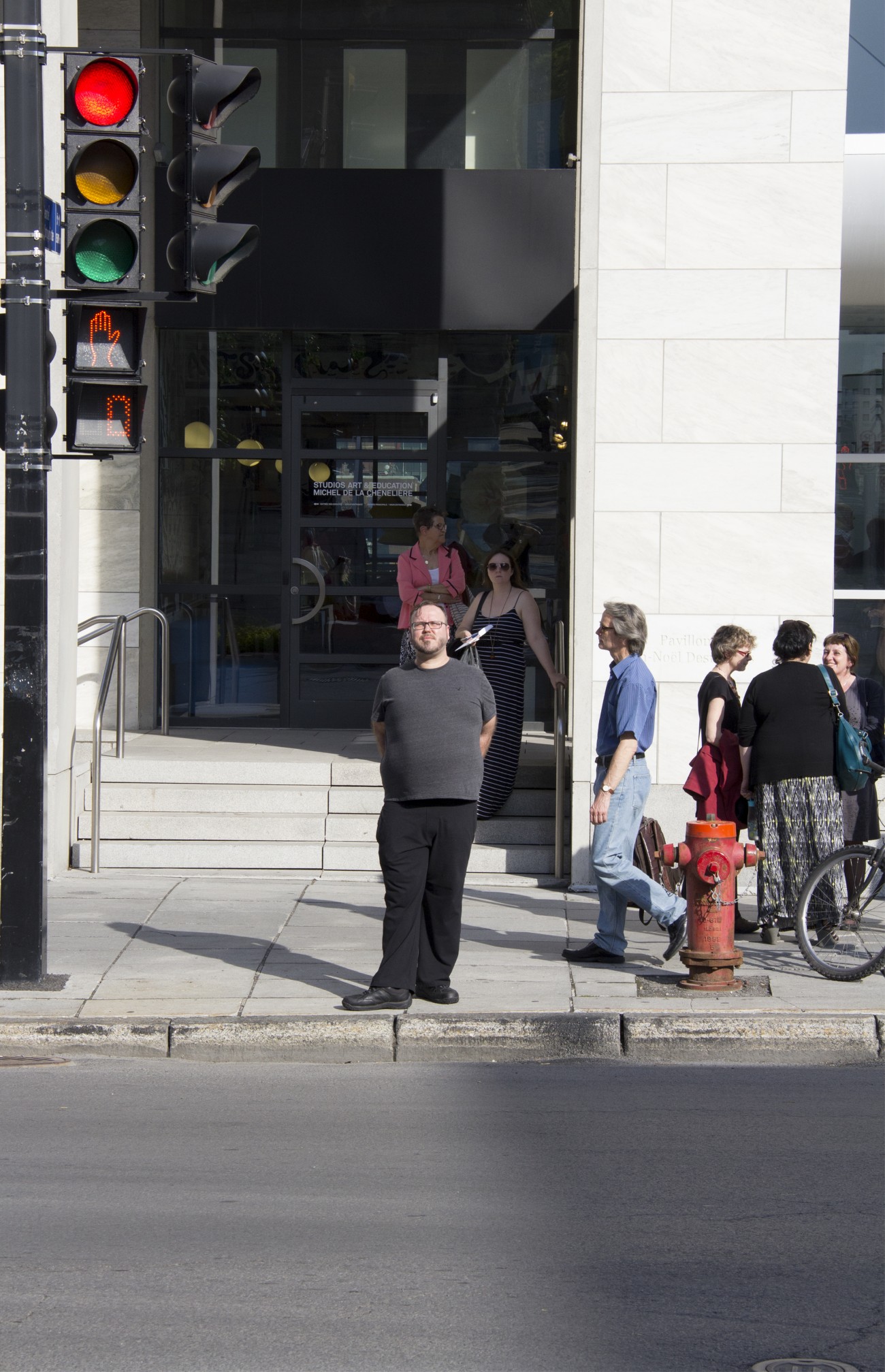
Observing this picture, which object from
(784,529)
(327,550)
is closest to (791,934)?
(784,529)

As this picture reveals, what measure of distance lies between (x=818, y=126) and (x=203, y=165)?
477 cm

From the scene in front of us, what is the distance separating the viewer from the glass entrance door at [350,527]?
41.9ft

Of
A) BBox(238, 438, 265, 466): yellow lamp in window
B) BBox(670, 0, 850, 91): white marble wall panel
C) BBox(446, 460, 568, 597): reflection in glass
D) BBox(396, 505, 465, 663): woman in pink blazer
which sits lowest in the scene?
BBox(396, 505, 465, 663): woman in pink blazer

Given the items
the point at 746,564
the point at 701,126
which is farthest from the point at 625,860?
the point at 701,126

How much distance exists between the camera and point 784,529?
382 inches

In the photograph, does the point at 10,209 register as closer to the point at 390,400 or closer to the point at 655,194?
the point at 655,194

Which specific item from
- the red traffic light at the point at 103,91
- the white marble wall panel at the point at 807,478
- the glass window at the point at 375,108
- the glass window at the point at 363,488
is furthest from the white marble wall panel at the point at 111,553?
the red traffic light at the point at 103,91

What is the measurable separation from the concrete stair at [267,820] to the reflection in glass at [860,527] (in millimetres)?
2760

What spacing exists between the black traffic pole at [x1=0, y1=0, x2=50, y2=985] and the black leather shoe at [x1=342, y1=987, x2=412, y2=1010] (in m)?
1.57

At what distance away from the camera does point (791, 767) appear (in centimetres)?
806

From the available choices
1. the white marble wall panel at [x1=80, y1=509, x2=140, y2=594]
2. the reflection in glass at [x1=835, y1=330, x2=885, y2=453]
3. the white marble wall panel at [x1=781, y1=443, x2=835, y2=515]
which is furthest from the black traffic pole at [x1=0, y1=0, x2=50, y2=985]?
the reflection in glass at [x1=835, y1=330, x2=885, y2=453]

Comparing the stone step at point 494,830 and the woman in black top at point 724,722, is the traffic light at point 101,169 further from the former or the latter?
the stone step at point 494,830

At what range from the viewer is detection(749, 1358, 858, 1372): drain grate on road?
141 inches

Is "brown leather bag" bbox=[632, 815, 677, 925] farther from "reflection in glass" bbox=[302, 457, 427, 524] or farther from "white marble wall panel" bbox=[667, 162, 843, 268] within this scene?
"reflection in glass" bbox=[302, 457, 427, 524]
